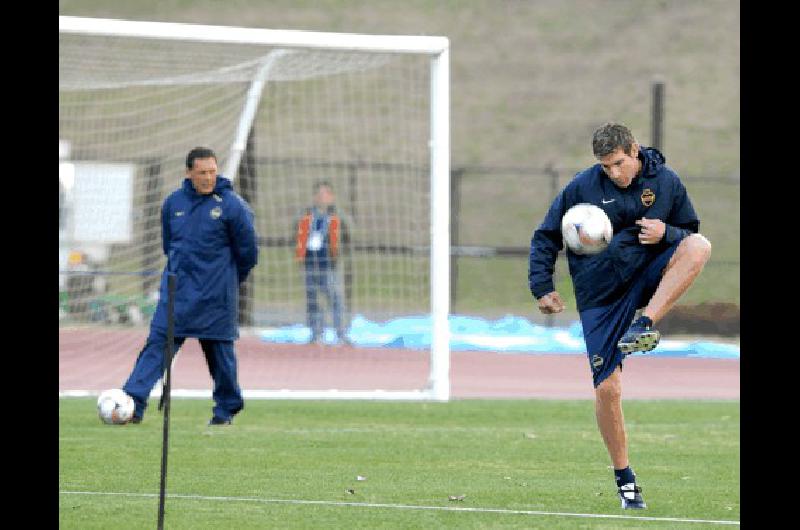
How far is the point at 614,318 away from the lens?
950cm

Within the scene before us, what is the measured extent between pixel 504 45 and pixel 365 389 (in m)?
35.8

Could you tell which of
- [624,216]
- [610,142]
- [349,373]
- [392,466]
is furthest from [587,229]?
[349,373]

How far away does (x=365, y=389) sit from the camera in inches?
702

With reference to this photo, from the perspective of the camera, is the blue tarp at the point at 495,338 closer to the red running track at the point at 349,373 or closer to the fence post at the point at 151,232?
the red running track at the point at 349,373

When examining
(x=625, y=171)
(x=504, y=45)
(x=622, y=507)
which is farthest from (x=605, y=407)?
(x=504, y=45)

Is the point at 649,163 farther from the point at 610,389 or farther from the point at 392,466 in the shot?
the point at 392,466

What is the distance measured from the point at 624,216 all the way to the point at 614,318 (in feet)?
1.79

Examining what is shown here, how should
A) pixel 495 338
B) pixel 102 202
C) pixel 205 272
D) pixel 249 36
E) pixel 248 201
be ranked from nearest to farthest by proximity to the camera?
pixel 205 272 < pixel 249 36 < pixel 248 201 < pixel 102 202 < pixel 495 338

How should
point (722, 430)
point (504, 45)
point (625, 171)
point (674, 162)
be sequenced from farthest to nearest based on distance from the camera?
point (504, 45) → point (674, 162) → point (722, 430) → point (625, 171)

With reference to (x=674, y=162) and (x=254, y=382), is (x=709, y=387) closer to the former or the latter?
(x=254, y=382)

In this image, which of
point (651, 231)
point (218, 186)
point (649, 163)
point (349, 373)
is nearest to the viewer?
point (651, 231)

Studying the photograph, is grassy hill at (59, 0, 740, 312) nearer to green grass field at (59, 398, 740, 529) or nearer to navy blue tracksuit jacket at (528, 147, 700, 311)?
green grass field at (59, 398, 740, 529)

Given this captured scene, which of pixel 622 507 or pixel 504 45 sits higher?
pixel 504 45

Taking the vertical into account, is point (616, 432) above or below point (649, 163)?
below
